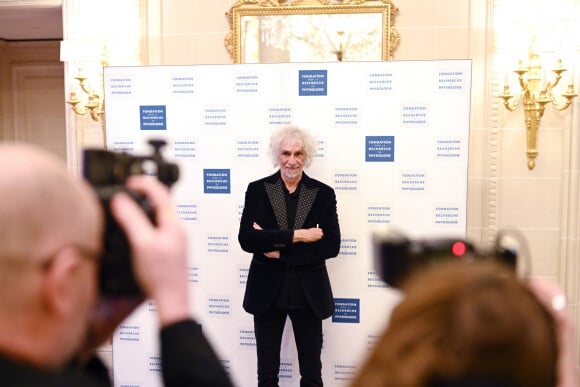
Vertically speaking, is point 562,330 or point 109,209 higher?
point 109,209

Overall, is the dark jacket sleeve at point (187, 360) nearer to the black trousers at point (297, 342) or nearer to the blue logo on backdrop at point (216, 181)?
the black trousers at point (297, 342)

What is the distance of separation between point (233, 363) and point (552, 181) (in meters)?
2.65

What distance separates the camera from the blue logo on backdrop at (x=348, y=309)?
12.6ft

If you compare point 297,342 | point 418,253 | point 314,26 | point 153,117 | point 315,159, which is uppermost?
point 314,26

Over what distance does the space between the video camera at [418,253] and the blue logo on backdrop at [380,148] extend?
269 cm

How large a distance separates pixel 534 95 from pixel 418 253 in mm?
3378

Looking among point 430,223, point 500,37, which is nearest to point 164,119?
point 430,223

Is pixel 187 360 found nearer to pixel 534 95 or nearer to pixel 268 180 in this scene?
pixel 268 180

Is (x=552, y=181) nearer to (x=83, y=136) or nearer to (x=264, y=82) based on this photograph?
(x=264, y=82)

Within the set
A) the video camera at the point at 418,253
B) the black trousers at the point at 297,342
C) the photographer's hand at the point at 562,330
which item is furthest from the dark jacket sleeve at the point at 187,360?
the black trousers at the point at 297,342

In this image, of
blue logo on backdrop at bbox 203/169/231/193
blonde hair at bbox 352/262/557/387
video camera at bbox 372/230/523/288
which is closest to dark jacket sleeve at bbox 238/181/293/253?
blue logo on backdrop at bbox 203/169/231/193

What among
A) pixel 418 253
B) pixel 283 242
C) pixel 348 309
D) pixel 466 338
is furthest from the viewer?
pixel 348 309

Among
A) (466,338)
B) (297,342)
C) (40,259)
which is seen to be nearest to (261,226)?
(297,342)

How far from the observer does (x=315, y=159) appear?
3.85 m
